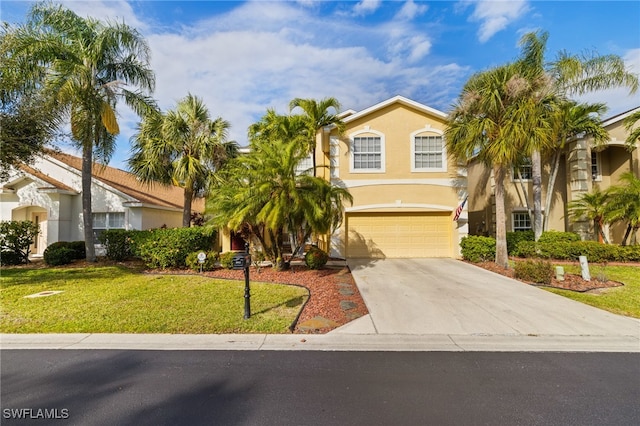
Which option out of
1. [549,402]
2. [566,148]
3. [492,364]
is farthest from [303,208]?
[566,148]

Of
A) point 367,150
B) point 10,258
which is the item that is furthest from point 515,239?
point 10,258

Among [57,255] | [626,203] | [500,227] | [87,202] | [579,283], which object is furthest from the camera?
[626,203]

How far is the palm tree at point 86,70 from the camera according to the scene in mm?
10273

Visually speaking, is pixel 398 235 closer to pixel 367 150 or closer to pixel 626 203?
pixel 367 150

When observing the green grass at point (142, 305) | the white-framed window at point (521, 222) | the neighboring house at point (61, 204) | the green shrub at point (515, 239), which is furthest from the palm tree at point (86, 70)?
the white-framed window at point (521, 222)

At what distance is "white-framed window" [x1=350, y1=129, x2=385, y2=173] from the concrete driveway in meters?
6.40

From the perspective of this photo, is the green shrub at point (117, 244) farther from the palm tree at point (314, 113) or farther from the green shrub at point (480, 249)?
the green shrub at point (480, 249)

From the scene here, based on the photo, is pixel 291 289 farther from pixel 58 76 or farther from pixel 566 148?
pixel 566 148

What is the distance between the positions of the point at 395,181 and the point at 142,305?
11.7m

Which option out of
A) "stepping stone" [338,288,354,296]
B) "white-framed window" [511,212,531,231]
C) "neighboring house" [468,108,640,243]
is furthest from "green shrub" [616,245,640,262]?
"stepping stone" [338,288,354,296]

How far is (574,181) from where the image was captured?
Result: 15938mm

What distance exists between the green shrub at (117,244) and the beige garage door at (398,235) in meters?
10.0

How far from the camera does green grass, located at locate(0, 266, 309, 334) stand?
5734mm

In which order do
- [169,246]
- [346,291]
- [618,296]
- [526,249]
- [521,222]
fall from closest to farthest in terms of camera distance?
1. [618,296]
2. [346,291]
3. [169,246]
4. [526,249]
5. [521,222]
